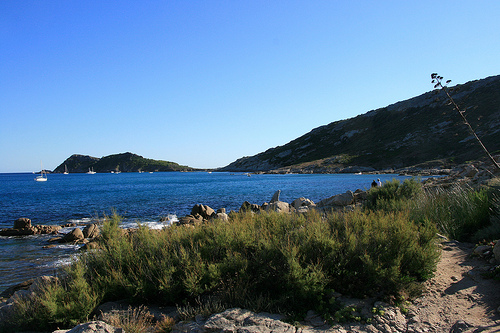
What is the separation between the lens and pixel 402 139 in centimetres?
10569

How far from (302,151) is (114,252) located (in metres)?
151

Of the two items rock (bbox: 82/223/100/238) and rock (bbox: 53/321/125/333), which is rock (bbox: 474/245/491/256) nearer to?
rock (bbox: 53/321/125/333)

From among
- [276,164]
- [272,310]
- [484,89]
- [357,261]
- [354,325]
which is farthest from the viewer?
[276,164]

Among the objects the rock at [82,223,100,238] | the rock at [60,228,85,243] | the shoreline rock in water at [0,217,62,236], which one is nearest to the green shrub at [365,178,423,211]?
the rock at [82,223,100,238]

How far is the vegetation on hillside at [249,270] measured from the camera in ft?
15.7

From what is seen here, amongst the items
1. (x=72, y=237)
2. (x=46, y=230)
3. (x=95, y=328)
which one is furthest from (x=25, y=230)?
(x=95, y=328)

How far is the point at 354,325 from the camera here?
14.3 feet

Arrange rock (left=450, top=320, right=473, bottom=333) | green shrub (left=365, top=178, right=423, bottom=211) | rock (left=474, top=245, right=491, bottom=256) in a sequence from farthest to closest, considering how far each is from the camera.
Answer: green shrub (left=365, top=178, right=423, bottom=211) < rock (left=474, top=245, right=491, bottom=256) < rock (left=450, top=320, right=473, bottom=333)

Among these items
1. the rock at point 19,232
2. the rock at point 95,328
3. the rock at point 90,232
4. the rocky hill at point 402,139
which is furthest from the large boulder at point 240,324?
the rocky hill at point 402,139

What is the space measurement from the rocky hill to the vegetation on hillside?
46.9 metres

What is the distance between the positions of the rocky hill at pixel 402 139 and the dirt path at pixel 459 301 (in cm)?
4576

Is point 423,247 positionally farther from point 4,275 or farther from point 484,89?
point 484,89

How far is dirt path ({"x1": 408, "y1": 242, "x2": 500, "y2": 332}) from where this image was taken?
4273mm

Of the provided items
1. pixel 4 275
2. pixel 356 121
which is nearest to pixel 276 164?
pixel 356 121
